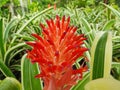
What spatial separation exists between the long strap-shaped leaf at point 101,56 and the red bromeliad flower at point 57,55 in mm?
189

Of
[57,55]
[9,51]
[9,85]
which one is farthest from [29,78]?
[9,51]

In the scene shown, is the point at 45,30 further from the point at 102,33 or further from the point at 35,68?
the point at 35,68

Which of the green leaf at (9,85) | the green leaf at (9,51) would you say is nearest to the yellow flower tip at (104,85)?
the green leaf at (9,85)

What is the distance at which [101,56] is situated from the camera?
68cm

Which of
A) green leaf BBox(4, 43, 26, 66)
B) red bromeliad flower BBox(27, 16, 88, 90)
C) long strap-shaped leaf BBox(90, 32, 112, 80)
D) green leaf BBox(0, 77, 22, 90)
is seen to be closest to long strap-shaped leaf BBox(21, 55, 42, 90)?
green leaf BBox(0, 77, 22, 90)

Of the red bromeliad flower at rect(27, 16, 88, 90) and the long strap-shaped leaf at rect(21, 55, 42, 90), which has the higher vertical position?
the red bromeliad flower at rect(27, 16, 88, 90)

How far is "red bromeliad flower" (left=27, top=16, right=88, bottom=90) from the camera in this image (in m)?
0.43

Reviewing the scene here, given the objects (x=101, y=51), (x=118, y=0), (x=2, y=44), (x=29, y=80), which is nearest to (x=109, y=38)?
(x=101, y=51)

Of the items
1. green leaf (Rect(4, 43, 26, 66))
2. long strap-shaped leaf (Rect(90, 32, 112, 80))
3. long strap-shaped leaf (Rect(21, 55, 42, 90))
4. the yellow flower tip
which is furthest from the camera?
green leaf (Rect(4, 43, 26, 66))

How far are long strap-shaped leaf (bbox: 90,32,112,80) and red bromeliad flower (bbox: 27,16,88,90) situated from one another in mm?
189

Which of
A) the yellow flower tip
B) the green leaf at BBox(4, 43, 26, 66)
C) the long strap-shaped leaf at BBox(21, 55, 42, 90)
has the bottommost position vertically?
the green leaf at BBox(4, 43, 26, 66)

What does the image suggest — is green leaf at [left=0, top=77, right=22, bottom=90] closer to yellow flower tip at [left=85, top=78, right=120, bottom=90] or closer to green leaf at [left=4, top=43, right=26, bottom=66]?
yellow flower tip at [left=85, top=78, right=120, bottom=90]

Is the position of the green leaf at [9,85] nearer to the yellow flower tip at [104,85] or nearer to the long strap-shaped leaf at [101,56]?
the long strap-shaped leaf at [101,56]

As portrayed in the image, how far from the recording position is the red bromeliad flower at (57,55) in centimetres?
43
